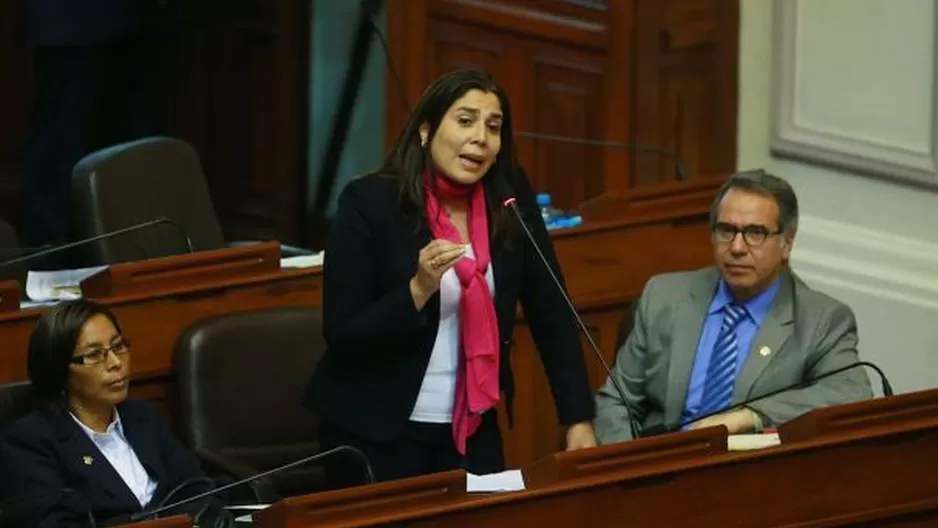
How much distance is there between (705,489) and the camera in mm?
3648

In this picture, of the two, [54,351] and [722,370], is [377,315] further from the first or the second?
[722,370]

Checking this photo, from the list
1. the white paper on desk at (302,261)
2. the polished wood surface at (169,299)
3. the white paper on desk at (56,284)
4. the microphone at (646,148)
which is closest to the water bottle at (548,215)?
the microphone at (646,148)

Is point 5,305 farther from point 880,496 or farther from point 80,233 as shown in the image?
point 880,496

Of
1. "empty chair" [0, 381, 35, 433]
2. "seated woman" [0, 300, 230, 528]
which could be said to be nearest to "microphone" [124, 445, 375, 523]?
"seated woman" [0, 300, 230, 528]

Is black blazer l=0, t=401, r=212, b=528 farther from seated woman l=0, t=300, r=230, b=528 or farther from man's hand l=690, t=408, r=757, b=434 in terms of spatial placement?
man's hand l=690, t=408, r=757, b=434

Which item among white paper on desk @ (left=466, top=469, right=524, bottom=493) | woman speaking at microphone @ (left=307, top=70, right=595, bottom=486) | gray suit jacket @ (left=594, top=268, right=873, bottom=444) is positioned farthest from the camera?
gray suit jacket @ (left=594, top=268, right=873, bottom=444)

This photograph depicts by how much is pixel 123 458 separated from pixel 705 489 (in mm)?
1039

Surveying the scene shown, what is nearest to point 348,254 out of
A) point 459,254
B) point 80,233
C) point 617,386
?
point 459,254

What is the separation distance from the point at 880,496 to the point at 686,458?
0.32 metres

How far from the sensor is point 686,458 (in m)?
3.66

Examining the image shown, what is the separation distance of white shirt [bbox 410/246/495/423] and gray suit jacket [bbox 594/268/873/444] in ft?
1.12

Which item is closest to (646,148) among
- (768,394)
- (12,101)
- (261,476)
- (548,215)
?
(548,215)

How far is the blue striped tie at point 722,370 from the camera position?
4266 millimetres

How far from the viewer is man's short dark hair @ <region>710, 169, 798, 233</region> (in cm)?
427
